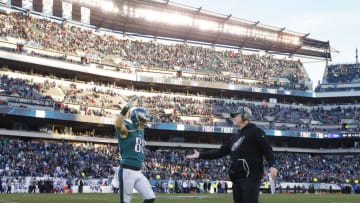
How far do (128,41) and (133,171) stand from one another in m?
65.5

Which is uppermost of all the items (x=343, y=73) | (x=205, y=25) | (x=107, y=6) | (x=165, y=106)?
(x=107, y=6)

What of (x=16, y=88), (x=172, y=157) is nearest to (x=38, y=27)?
(x=16, y=88)

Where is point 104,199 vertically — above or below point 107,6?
below

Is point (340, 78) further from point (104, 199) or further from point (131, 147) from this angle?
point (131, 147)

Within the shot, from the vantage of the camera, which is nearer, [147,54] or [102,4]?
[102,4]

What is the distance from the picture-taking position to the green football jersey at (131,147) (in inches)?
341

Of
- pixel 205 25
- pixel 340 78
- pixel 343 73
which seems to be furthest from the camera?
pixel 343 73

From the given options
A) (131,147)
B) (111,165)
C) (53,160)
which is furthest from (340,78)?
(131,147)

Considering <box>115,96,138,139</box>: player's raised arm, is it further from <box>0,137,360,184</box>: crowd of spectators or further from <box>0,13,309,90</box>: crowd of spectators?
<box>0,13,309,90</box>: crowd of spectators

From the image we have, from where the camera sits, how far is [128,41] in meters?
72.8

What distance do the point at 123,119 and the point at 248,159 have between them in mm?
2375

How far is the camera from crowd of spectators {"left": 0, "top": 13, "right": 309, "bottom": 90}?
196 ft

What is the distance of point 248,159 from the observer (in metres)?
7.84

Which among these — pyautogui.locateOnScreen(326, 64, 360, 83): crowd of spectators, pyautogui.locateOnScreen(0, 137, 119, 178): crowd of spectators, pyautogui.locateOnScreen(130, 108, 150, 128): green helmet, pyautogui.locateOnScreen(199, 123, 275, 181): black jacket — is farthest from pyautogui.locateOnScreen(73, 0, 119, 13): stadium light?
pyautogui.locateOnScreen(199, 123, 275, 181): black jacket
